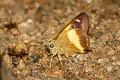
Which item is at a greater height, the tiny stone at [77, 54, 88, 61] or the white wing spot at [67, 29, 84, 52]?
the white wing spot at [67, 29, 84, 52]

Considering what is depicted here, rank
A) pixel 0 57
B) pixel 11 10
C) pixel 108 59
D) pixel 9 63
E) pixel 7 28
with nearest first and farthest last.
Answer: pixel 108 59 < pixel 9 63 < pixel 0 57 < pixel 7 28 < pixel 11 10

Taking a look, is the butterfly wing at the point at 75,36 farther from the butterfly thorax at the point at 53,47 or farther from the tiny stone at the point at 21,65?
A: the tiny stone at the point at 21,65

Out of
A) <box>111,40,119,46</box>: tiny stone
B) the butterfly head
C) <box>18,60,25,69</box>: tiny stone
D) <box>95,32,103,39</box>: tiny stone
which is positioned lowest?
<box>18,60,25,69</box>: tiny stone

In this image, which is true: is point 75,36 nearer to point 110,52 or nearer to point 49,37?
point 110,52

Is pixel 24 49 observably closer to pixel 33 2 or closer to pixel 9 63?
pixel 9 63

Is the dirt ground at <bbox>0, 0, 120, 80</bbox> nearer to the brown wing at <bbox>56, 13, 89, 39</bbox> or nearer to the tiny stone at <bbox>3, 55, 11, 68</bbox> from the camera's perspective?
the tiny stone at <bbox>3, 55, 11, 68</bbox>

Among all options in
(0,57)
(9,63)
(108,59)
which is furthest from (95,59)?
(0,57)

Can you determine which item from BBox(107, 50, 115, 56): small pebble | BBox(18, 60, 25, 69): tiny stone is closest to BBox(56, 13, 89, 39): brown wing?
BBox(107, 50, 115, 56): small pebble
